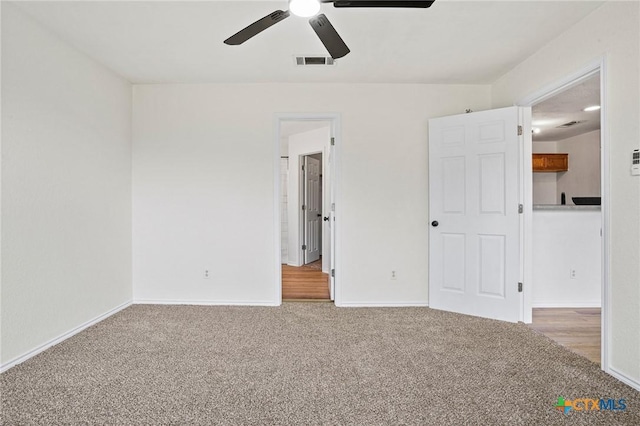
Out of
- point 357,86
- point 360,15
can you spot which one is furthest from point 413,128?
point 360,15

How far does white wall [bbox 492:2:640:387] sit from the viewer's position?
1934 mm

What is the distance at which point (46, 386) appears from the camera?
1.93m

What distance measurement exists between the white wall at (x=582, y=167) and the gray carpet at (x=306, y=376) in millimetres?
4633

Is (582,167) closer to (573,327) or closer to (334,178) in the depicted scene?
(573,327)

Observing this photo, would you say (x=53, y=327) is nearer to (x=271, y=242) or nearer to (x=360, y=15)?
(x=271, y=242)

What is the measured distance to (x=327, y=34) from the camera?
1.81 metres

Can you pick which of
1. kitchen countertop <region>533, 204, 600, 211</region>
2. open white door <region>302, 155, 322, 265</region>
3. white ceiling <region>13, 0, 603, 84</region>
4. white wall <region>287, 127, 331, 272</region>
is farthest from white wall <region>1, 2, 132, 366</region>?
kitchen countertop <region>533, 204, 600, 211</region>

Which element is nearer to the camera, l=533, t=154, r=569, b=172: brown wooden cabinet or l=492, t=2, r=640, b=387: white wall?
l=492, t=2, r=640, b=387: white wall

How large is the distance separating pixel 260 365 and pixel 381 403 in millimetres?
854

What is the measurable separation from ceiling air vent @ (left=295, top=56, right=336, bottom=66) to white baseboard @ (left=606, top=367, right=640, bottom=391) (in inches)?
123

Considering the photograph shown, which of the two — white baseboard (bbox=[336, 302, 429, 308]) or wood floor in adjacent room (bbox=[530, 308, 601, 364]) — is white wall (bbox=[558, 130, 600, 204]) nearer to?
wood floor in adjacent room (bbox=[530, 308, 601, 364])

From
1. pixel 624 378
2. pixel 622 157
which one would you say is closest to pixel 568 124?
pixel 622 157

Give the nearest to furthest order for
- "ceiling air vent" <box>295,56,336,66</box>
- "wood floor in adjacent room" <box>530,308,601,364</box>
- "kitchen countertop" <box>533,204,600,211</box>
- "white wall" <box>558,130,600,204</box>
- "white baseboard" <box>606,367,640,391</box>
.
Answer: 1. "white baseboard" <box>606,367,640,391</box>
2. "wood floor in adjacent room" <box>530,308,601,364</box>
3. "ceiling air vent" <box>295,56,336,66</box>
4. "kitchen countertop" <box>533,204,600,211</box>
5. "white wall" <box>558,130,600,204</box>

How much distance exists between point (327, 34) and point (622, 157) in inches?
78.0
